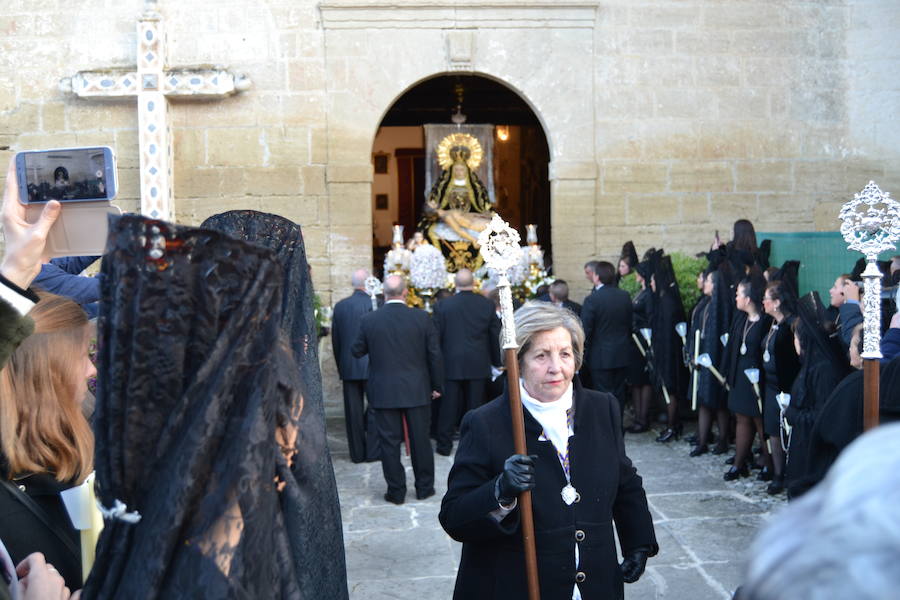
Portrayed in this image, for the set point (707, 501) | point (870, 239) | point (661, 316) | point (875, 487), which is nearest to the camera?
point (875, 487)

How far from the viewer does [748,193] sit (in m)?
12.4

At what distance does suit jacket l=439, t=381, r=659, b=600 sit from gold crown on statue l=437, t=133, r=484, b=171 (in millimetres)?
12003

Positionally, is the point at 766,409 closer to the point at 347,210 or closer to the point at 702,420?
the point at 702,420

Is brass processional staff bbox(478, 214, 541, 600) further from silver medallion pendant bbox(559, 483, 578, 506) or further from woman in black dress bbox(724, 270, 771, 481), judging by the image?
woman in black dress bbox(724, 270, 771, 481)

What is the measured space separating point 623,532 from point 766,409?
4.60m

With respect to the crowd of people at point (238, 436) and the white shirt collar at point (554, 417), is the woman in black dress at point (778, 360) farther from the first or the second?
the white shirt collar at point (554, 417)

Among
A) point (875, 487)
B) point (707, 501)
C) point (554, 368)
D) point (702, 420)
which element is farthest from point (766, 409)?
point (875, 487)

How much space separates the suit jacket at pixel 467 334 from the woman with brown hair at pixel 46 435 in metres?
7.39

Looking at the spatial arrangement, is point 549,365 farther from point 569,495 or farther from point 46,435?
point 46,435

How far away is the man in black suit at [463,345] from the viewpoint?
9984 mm

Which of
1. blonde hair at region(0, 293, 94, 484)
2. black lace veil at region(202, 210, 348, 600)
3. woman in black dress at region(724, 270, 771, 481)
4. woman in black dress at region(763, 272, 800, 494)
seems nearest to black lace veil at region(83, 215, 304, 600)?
black lace veil at region(202, 210, 348, 600)

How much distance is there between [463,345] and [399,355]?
172 cm

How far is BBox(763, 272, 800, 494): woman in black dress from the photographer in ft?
24.8

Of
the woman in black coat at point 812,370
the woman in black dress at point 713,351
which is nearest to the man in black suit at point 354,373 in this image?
the woman in black dress at point 713,351
